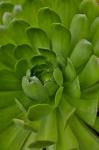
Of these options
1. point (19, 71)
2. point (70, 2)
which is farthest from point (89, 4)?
point (19, 71)

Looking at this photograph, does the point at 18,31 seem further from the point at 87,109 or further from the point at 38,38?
the point at 87,109

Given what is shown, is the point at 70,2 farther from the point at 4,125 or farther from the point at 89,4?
the point at 4,125

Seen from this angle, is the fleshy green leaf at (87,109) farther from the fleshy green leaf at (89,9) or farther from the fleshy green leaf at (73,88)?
the fleshy green leaf at (89,9)

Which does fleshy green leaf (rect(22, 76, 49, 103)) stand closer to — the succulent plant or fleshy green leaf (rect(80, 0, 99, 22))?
the succulent plant

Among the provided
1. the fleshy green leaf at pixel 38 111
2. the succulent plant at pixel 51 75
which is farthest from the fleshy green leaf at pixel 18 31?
the fleshy green leaf at pixel 38 111

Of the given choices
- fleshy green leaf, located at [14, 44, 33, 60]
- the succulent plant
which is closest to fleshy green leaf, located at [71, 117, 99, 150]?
the succulent plant

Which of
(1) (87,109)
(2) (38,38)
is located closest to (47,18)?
(2) (38,38)

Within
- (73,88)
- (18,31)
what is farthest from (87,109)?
(18,31)

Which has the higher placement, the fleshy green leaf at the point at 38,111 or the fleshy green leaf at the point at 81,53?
the fleshy green leaf at the point at 81,53

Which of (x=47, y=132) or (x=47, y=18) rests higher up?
(x=47, y=18)
